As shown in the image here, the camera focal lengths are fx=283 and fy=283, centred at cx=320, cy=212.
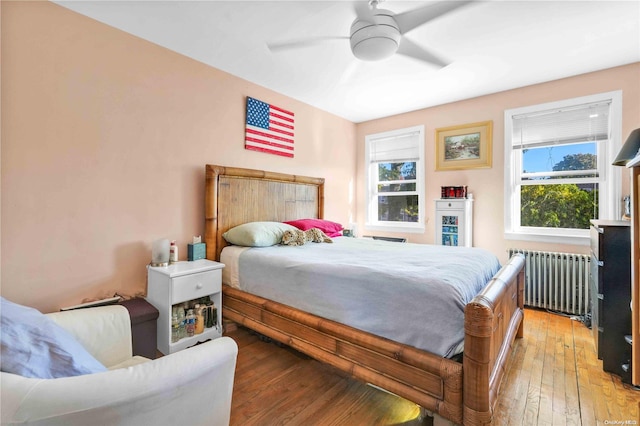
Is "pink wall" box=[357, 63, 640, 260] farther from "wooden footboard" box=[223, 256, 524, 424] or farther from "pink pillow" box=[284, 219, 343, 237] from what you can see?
"wooden footboard" box=[223, 256, 524, 424]

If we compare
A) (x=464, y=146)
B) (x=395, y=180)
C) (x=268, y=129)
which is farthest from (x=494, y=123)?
(x=268, y=129)

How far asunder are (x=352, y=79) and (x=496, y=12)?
147 cm

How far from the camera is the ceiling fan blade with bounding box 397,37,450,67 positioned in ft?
7.84

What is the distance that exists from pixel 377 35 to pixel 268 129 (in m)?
1.85

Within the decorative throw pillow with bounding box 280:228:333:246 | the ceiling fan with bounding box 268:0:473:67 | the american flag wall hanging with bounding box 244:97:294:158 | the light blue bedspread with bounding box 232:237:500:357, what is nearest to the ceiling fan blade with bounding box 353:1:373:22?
the ceiling fan with bounding box 268:0:473:67

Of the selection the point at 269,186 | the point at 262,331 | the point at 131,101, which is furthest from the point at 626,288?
the point at 131,101

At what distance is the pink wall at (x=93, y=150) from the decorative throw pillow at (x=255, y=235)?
1.26ft

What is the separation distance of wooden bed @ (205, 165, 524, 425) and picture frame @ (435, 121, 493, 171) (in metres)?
1.73

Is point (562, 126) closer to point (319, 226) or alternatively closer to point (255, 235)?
point (319, 226)

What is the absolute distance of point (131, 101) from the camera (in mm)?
2408

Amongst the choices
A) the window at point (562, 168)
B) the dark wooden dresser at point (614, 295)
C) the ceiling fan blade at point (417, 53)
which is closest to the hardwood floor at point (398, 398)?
the dark wooden dresser at point (614, 295)

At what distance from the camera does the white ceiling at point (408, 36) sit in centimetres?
209

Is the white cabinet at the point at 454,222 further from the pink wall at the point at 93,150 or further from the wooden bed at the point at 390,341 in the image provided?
the pink wall at the point at 93,150

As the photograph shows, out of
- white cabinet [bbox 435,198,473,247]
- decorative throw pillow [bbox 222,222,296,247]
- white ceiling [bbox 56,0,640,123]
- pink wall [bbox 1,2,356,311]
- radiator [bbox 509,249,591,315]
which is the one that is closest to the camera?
pink wall [bbox 1,2,356,311]
